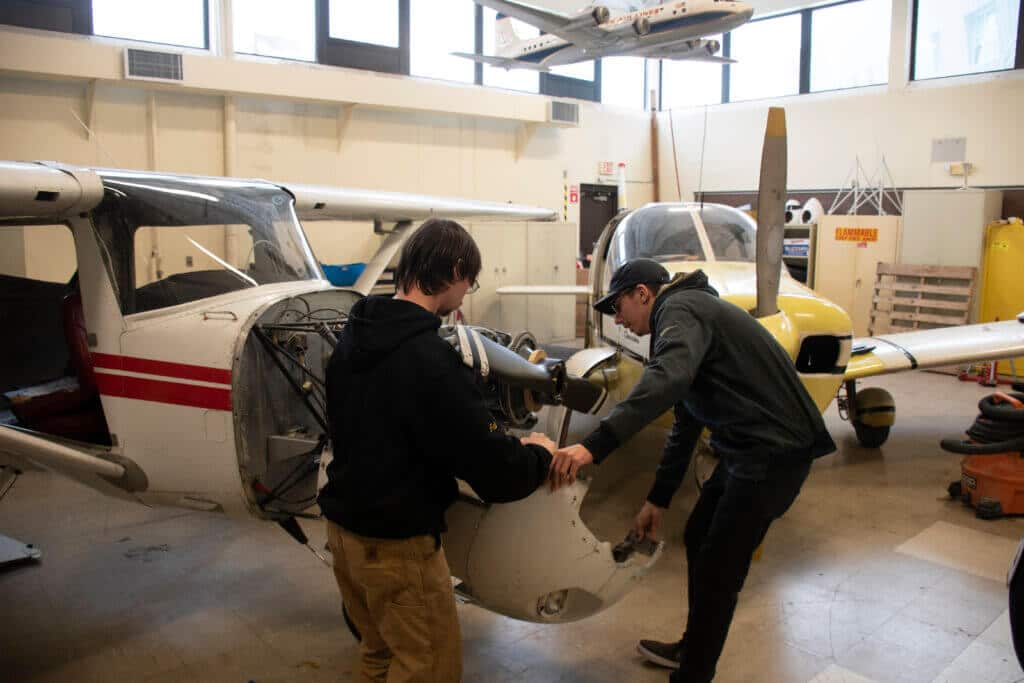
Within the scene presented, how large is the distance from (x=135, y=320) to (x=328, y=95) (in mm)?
7473

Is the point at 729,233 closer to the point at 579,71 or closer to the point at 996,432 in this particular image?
the point at 996,432

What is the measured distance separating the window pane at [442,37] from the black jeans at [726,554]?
10.2 meters

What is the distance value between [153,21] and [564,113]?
631cm

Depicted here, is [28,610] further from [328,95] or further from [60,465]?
[328,95]

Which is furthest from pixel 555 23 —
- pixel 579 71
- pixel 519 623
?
pixel 519 623

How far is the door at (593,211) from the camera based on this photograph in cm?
1437

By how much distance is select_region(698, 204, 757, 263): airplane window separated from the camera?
19.0ft

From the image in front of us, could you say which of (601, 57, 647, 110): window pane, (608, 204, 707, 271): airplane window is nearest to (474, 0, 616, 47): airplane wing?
(601, 57, 647, 110): window pane

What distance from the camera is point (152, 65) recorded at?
27.7 ft

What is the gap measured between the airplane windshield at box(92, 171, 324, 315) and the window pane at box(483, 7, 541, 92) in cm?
935

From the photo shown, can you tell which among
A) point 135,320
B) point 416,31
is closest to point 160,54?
point 416,31

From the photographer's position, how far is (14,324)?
15.9 feet

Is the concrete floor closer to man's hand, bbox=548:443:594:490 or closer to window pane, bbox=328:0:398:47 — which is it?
man's hand, bbox=548:443:594:490

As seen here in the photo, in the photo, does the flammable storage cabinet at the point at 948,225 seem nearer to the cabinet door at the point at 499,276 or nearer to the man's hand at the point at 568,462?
the cabinet door at the point at 499,276
